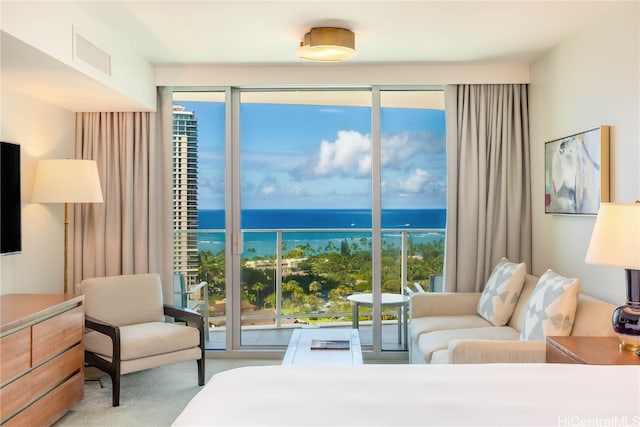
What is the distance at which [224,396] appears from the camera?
177 centimetres

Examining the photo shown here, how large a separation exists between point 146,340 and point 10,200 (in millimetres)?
1327

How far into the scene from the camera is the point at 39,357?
119 inches

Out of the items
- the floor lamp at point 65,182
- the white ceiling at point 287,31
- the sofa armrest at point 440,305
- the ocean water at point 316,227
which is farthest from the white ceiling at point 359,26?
the sofa armrest at point 440,305

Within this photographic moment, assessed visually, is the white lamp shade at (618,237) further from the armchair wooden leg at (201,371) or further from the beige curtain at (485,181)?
the armchair wooden leg at (201,371)

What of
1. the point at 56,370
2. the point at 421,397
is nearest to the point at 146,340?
the point at 56,370

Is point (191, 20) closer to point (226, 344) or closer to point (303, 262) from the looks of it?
point (303, 262)

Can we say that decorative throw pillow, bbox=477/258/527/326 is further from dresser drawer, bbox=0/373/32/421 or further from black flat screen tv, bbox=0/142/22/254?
black flat screen tv, bbox=0/142/22/254

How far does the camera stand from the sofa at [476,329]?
292 centimetres

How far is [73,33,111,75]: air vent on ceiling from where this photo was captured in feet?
10.4

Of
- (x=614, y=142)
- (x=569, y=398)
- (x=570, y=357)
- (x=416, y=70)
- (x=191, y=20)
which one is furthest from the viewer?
(x=416, y=70)

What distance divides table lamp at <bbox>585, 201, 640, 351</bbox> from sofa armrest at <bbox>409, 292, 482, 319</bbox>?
6.01 feet

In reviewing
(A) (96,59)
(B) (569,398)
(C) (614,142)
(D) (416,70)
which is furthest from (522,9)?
(A) (96,59)

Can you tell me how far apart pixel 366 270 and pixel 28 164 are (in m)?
2.92

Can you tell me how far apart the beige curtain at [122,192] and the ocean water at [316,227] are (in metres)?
0.49
